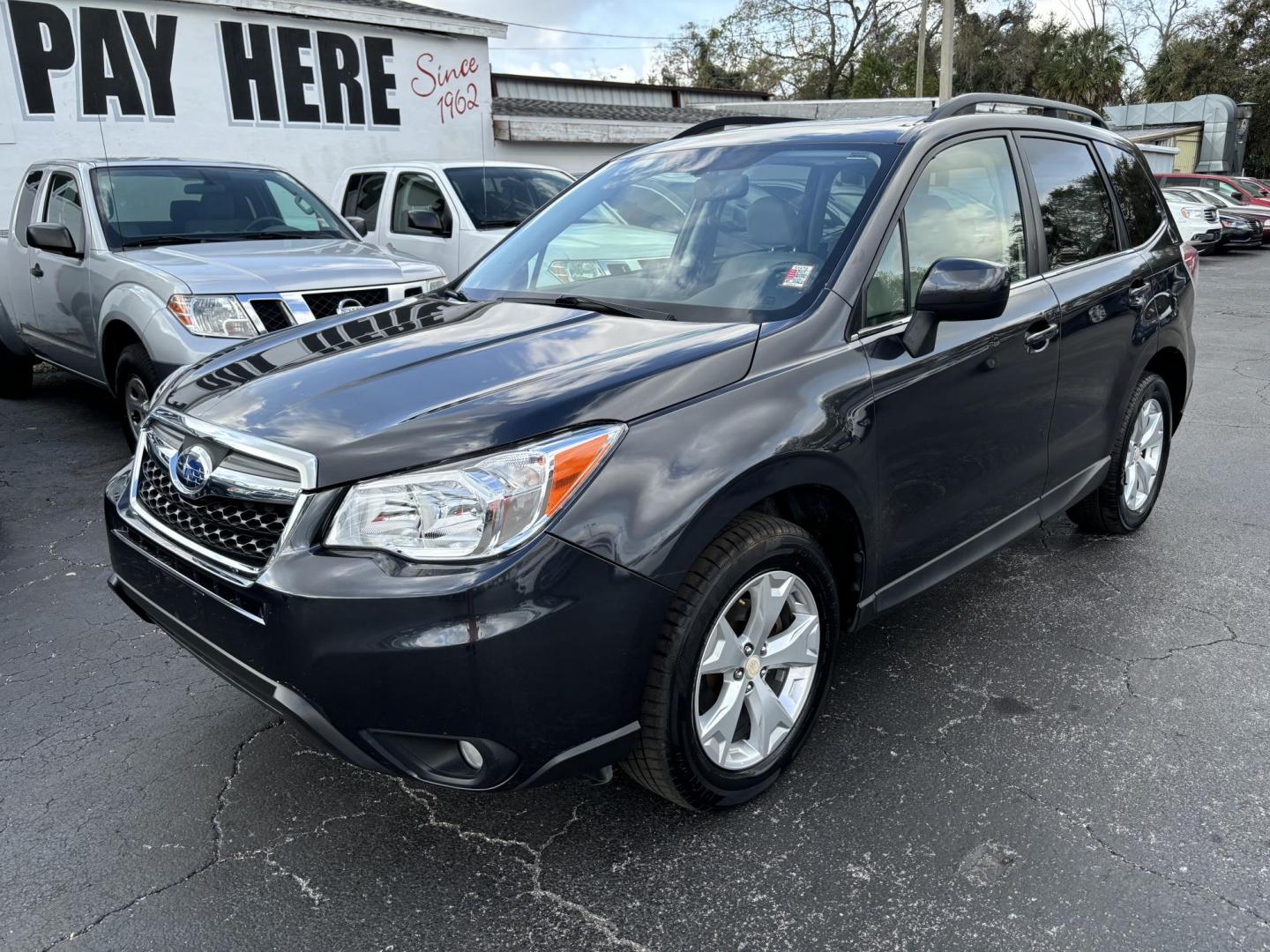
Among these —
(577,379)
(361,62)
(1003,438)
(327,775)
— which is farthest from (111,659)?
(361,62)

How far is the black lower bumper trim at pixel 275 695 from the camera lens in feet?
7.29

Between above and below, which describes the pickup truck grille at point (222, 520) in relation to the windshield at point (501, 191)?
below

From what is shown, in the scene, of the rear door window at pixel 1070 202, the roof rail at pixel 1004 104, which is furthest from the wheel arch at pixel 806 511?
the rear door window at pixel 1070 202

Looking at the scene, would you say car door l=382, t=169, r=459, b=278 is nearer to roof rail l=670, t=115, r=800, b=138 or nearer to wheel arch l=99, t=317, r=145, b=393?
wheel arch l=99, t=317, r=145, b=393

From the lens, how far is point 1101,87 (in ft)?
173

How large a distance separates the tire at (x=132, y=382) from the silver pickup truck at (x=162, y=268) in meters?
0.01

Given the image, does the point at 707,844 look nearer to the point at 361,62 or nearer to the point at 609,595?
the point at 609,595

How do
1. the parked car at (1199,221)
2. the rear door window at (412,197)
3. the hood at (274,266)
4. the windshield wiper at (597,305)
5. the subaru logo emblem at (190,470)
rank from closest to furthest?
the subaru logo emblem at (190,470)
the windshield wiper at (597,305)
the hood at (274,266)
the rear door window at (412,197)
the parked car at (1199,221)

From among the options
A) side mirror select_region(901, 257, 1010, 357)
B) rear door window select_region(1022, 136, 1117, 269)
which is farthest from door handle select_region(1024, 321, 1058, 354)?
side mirror select_region(901, 257, 1010, 357)

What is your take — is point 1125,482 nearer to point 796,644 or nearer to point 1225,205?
point 796,644

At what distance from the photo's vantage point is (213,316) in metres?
5.34

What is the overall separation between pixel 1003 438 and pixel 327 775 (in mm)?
2395

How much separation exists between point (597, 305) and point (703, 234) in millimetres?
446

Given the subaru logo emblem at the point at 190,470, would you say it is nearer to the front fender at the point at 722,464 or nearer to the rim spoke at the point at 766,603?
the front fender at the point at 722,464
